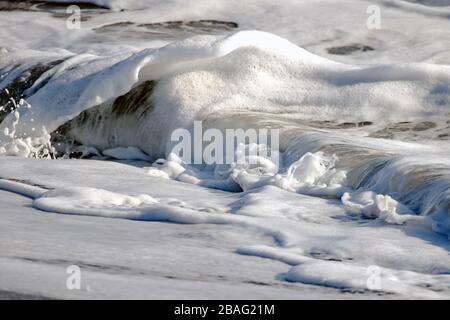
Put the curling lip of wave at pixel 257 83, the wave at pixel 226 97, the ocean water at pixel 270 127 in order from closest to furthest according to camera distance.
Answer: the ocean water at pixel 270 127, the wave at pixel 226 97, the curling lip of wave at pixel 257 83

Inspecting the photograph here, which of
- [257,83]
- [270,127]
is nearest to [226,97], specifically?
[257,83]

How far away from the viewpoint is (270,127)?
632cm

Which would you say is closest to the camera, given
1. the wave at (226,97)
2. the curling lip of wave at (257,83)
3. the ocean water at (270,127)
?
the ocean water at (270,127)

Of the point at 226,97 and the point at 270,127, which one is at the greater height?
the point at 226,97

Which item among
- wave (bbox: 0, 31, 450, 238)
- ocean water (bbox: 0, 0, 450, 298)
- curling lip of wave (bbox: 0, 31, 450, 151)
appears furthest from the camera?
curling lip of wave (bbox: 0, 31, 450, 151)

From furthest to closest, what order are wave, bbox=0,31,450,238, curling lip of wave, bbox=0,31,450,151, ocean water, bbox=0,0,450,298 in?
curling lip of wave, bbox=0,31,450,151 → wave, bbox=0,31,450,238 → ocean water, bbox=0,0,450,298

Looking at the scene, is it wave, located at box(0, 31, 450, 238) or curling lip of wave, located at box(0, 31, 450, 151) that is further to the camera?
curling lip of wave, located at box(0, 31, 450, 151)

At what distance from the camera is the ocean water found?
4.07 m

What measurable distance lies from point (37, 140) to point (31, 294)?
400cm

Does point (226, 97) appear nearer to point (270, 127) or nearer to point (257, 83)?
point (257, 83)

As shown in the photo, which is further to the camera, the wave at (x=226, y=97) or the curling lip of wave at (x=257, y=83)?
the curling lip of wave at (x=257, y=83)

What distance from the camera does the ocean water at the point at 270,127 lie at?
4.07 m

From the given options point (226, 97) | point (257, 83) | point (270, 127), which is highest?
point (257, 83)

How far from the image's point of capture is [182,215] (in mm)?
4367
